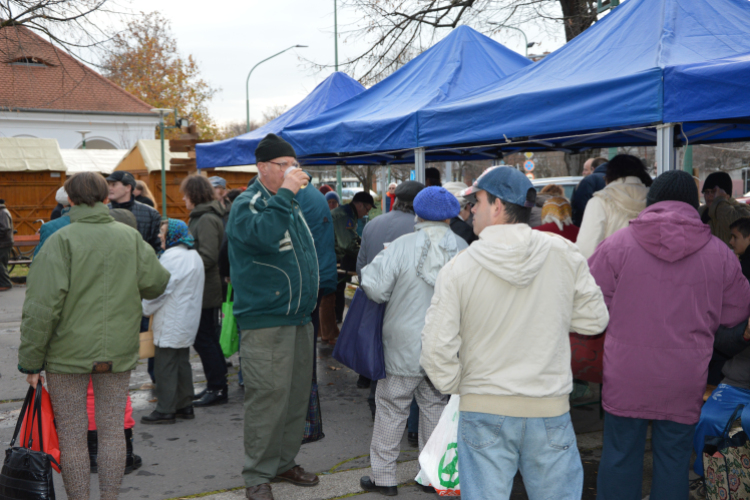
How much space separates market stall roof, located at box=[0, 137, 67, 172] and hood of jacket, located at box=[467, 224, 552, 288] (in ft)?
72.4

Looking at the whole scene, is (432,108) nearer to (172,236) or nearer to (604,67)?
(604,67)

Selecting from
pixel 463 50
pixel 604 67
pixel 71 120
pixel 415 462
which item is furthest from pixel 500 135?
pixel 71 120

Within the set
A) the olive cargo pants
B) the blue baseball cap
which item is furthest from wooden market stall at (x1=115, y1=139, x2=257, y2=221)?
the blue baseball cap

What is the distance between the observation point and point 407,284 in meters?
3.71

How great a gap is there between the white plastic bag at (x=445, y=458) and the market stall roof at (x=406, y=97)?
3038 millimetres

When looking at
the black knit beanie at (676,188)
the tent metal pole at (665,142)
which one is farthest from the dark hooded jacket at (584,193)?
the black knit beanie at (676,188)

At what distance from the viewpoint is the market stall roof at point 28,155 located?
67.9 ft

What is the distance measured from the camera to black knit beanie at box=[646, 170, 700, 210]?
2900 millimetres

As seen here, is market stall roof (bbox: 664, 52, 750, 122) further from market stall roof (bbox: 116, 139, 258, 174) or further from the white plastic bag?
market stall roof (bbox: 116, 139, 258, 174)

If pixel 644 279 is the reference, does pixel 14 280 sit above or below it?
below

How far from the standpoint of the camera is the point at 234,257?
3604mm

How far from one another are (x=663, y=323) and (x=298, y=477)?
7.53ft

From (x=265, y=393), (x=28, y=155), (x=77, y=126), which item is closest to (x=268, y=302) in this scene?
(x=265, y=393)

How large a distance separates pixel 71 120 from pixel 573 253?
36.9 metres
